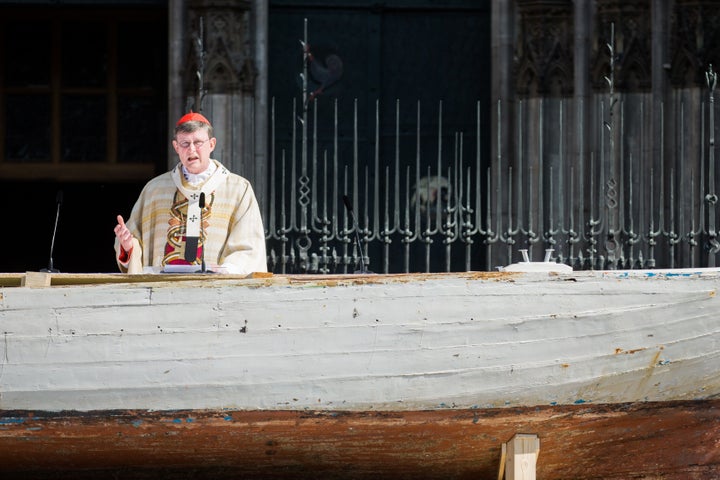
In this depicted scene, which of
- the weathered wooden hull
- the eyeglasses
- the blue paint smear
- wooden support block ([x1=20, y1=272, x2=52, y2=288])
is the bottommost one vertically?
the blue paint smear

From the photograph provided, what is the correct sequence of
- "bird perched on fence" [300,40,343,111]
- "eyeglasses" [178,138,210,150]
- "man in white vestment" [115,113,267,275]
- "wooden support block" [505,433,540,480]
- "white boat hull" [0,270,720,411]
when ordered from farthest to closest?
"bird perched on fence" [300,40,343,111], "man in white vestment" [115,113,267,275], "eyeglasses" [178,138,210,150], "wooden support block" [505,433,540,480], "white boat hull" [0,270,720,411]

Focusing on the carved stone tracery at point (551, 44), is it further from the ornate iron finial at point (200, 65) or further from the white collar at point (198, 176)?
the white collar at point (198, 176)

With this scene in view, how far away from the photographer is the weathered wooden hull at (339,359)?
8055mm

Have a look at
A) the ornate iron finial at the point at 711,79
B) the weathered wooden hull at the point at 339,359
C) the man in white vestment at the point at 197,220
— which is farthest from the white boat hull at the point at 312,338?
the ornate iron finial at the point at 711,79

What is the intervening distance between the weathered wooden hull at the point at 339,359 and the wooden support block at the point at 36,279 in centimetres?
11

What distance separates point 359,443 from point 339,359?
557mm

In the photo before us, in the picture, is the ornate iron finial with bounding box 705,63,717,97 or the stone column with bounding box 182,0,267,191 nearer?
the ornate iron finial with bounding box 705,63,717,97

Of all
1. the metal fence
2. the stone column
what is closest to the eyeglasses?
the metal fence

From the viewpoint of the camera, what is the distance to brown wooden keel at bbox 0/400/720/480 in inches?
323

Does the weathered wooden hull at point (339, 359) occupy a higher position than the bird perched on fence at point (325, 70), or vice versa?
the bird perched on fence at point (325, 70)

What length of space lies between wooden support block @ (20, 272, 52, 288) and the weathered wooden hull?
11 cm

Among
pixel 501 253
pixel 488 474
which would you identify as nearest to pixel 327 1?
pixel 501 253

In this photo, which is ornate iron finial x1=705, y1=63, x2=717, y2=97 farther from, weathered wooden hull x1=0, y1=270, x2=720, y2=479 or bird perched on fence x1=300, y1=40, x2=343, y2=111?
weathered wooden hull x1=0, y1=270, x2=720, y2=479

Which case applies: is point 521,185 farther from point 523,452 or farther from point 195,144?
point 523,452
